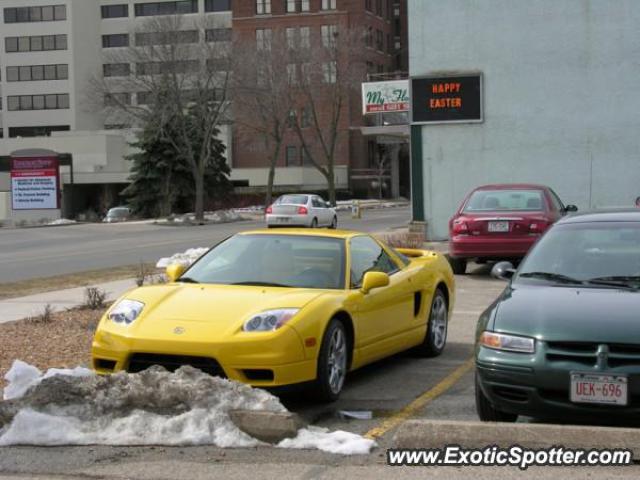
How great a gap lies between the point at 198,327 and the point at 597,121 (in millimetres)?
16937

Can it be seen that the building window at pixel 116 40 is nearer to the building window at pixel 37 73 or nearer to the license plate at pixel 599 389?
the building window at pixel 37 73

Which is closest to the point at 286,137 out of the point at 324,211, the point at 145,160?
the point at 145,160

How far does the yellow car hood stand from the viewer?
21.9ft

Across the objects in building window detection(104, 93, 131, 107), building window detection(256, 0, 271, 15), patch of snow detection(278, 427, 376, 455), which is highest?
building window detection(256, 0, 271, 15)

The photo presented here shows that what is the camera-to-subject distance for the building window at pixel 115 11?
9606 centimetres

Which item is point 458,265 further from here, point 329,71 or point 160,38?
point 329,71

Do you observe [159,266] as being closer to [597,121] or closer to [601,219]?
[597,121]

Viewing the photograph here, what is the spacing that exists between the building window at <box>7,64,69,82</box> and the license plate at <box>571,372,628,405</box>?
9399 centimetres

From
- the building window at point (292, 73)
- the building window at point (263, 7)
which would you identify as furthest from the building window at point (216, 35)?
the building window at point (263, 7)

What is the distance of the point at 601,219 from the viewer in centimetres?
722

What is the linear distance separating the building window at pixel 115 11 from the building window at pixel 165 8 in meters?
1.40

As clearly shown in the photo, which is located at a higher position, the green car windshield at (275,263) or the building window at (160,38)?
the building window at (160,38)

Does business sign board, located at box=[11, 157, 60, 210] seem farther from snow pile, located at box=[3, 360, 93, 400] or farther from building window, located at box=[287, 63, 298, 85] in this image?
snow pile, located at box=[3, 360, 93, 400]

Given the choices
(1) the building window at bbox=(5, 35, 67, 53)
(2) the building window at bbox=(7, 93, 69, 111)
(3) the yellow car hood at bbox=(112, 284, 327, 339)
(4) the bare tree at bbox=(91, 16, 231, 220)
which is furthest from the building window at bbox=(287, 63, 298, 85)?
(3) the yellow car hood at bbox=(112, 284, 327, 339)
